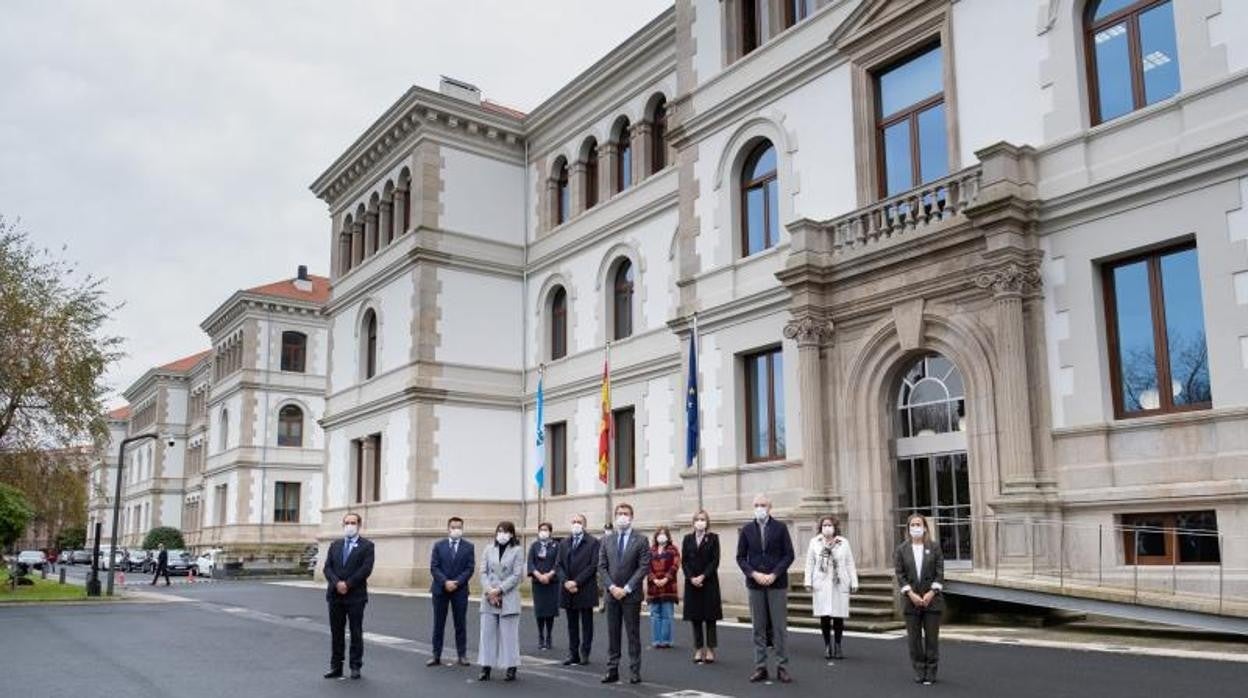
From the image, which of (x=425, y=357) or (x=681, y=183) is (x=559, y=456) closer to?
(x=425, y=357)

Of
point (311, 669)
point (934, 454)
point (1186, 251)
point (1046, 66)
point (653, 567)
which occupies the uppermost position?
point (1046, 66)

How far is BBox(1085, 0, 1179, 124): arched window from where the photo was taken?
15555 mm

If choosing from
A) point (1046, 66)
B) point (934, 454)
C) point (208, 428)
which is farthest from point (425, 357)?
point (208, 428)

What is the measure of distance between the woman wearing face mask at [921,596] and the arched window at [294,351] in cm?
5449

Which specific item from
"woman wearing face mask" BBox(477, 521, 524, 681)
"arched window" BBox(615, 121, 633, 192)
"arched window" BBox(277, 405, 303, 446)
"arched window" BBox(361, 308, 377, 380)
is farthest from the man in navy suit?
"arched window" BBox(277, 405, 303, 446)

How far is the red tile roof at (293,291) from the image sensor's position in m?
62.0

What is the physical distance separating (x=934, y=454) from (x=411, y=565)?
1813 cm

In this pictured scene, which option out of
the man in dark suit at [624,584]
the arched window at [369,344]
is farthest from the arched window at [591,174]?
the man in dark suit at [624,584]

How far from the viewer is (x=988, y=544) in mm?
16469

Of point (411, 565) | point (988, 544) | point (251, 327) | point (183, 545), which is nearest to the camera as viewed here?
point (988, 544)

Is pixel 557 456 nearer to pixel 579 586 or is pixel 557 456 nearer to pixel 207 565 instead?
pixel 579 586

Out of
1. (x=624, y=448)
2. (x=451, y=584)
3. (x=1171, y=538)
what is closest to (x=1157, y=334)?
(x=1171, y=538)

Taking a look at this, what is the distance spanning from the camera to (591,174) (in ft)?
107

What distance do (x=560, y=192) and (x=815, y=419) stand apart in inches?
657
